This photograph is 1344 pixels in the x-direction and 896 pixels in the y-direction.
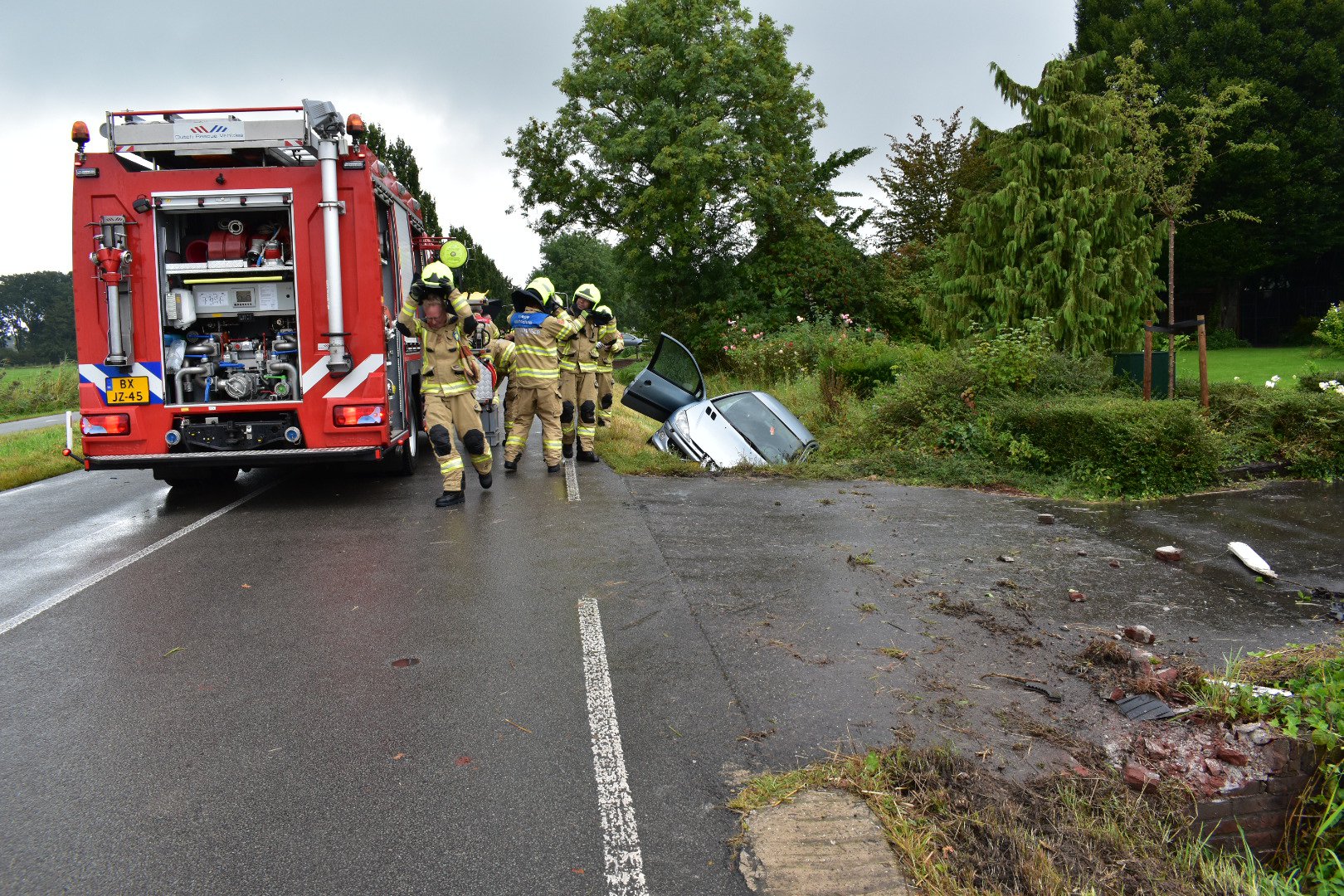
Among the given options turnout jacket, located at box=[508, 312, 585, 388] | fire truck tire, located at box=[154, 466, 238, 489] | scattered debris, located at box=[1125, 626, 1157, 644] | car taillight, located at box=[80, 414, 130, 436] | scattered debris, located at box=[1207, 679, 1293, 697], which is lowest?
scattered debris, located at box=[1125, 626, 1157, 644]

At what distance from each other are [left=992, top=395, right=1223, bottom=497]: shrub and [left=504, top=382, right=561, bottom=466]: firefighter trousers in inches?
206

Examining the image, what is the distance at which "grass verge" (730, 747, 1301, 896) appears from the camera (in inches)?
112

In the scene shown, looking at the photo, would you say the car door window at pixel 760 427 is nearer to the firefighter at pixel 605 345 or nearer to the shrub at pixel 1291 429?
the firefighter at pixel 605 345

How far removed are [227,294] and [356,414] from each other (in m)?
1.69

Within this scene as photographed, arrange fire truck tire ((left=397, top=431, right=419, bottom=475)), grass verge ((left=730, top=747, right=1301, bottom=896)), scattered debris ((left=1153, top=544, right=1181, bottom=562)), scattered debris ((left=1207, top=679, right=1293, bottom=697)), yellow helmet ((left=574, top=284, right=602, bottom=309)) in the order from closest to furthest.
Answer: grass verge ((left=730, top=747, right=1301, bottom=896)) < scattered debris ((left=1207, top=679, right=1293, bottom=697)) < scattered debris ((left=1153, top=544, right=1181, bottom=562)) < fire truck tire ((left=397, top=431, right=419, bottom=475)) < yellow helmet ((left=574, top=284, right=602, bottom=309))

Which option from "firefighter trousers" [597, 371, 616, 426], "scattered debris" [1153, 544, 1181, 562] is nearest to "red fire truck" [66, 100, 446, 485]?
"firefighter trousers" [597, 371, 616, 426]

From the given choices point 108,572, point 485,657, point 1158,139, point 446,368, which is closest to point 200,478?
point 446,368

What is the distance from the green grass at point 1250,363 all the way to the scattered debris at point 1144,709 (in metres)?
10.8

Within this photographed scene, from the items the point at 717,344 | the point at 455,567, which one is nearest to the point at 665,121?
the point at 717,344

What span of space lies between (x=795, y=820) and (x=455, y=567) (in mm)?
3791

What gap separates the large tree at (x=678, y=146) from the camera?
27.6 meters

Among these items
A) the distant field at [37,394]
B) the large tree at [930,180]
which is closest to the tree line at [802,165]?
the large tree at [930,180]

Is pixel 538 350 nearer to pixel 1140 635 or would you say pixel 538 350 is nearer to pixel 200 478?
pixel 200 478

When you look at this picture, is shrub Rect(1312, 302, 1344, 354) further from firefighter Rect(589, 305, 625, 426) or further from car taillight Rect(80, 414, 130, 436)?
car taillight Rect(80, 414, 130, 436)
